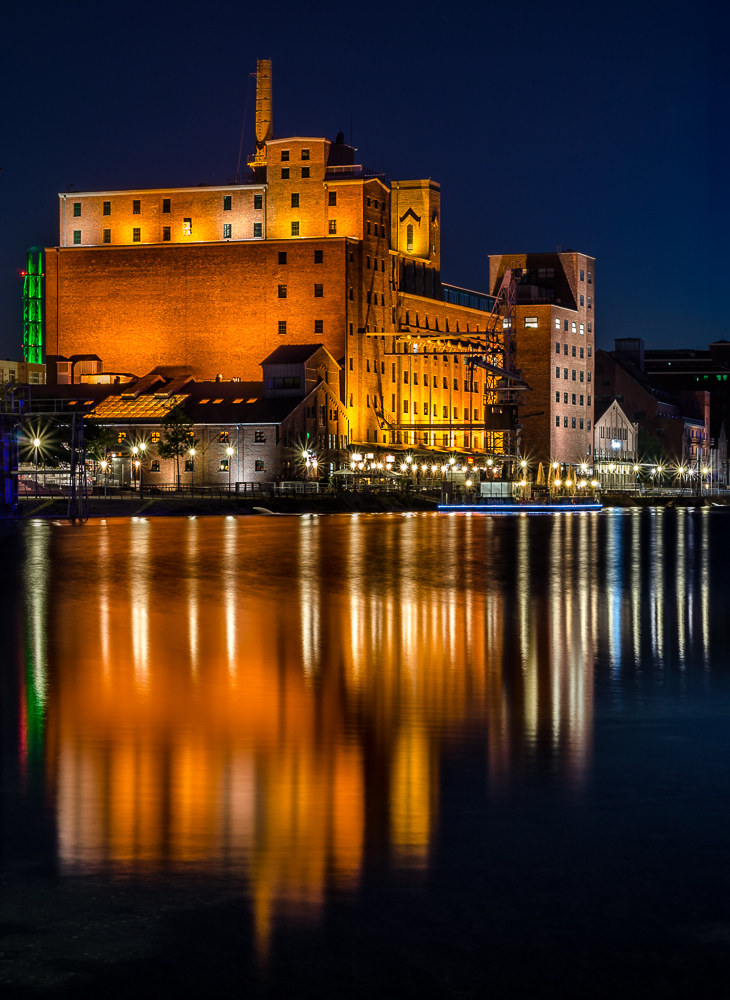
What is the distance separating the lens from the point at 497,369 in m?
94.3

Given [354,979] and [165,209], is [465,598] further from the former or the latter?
[165,209]

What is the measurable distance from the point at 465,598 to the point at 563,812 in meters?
14.6

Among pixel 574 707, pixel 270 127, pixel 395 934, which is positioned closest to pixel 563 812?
pixel 395 934

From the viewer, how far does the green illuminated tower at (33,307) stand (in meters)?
176

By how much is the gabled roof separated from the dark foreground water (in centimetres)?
7168

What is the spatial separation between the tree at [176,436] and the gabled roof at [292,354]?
8734 mm

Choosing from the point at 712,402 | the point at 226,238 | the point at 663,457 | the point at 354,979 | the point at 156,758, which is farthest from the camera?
the point at 712,402

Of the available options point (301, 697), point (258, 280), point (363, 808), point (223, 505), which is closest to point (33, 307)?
point (258, 280)

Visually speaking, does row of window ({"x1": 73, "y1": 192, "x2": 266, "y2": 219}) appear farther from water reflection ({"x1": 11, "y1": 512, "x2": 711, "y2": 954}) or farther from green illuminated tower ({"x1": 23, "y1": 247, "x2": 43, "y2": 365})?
green illuminated tower ({"x1": 23, "y1": 247, "x2": 43, "y2": 365})

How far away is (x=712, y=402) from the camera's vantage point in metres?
184

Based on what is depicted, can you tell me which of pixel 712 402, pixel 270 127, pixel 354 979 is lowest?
pixel 354 979

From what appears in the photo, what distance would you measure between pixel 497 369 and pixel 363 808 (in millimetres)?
88753

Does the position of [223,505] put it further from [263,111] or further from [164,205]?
[263,111]

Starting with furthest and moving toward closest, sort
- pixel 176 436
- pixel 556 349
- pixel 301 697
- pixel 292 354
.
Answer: pixel 556 349, pixel 292 354, pixel 176 436, pixel 301 697
